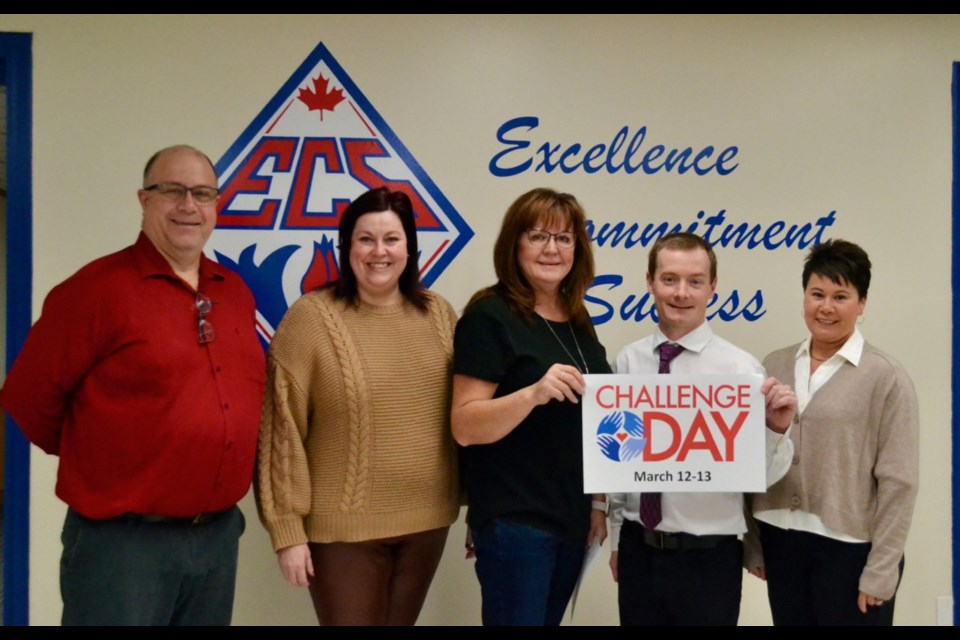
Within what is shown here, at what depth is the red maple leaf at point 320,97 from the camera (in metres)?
2.85

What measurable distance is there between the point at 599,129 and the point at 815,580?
1.76 meters

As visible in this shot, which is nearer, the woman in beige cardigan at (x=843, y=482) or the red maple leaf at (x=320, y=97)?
the woman in beige cardigan at (x=843, y=482)

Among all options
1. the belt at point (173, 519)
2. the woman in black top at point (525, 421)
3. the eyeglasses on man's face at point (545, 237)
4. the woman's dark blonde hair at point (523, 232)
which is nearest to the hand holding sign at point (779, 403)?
the woman in black top at point (525, 421)

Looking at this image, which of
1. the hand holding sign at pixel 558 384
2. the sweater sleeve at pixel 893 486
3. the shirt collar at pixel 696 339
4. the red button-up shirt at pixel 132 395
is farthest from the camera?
the shirt collar at pixel 696 339

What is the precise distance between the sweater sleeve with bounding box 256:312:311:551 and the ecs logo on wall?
0.82 metres

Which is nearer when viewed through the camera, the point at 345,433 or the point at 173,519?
the point at 173,519

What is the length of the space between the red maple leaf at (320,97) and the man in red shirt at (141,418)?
987 mm

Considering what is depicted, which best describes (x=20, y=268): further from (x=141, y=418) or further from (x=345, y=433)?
(x=345, y=433)

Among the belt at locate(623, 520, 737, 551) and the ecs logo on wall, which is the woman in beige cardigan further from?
the ecs logo on wall

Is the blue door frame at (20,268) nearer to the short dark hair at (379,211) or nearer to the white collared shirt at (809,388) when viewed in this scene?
the short dark hair at (379,211)

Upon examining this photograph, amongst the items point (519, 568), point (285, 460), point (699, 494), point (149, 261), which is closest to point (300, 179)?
point (149, 261)

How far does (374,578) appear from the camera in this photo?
2105 millimetres

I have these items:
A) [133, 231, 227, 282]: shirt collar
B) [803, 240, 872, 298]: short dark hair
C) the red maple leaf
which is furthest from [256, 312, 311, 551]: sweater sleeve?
[803, 240, 872, 298]: short dark hair
